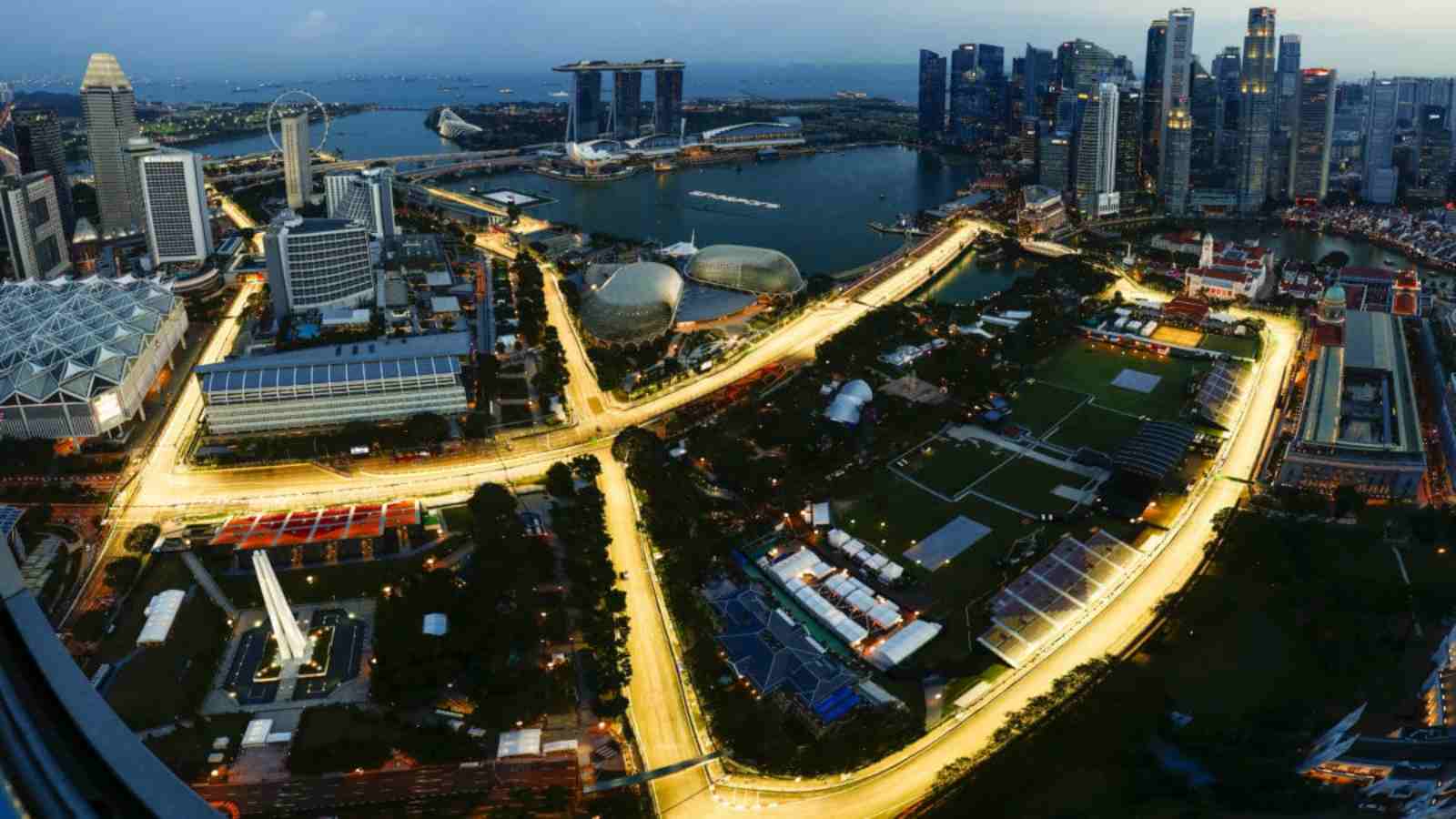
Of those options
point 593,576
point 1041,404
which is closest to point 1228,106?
point 1041,404

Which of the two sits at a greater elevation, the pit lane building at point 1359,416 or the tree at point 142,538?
the pit lane building at point 1359,416

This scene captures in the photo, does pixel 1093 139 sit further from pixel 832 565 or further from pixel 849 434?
pixel 832 565

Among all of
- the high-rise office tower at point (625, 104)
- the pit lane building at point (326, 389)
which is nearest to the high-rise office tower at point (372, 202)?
the pit lane building at point (326, 389)

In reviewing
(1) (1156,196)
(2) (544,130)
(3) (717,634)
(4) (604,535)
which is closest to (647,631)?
(3) (717,634)

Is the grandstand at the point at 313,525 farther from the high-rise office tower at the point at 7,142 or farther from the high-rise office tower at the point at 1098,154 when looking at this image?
the high-rise office tower at the point at 1098,154

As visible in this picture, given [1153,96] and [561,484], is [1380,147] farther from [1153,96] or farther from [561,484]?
[561,484]

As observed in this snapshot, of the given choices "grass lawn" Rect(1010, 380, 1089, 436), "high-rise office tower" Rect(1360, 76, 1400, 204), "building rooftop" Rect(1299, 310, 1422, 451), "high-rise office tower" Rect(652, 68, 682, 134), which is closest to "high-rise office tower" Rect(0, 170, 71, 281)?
"grass lawn" Rect(1010, 380, 1089, 436)
